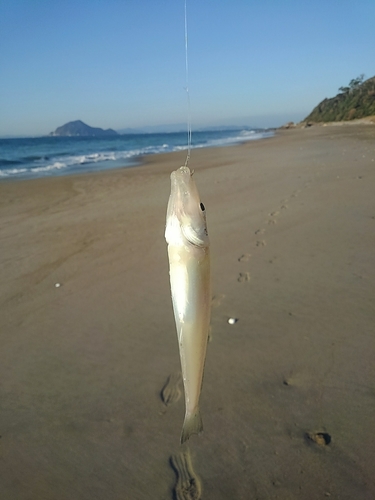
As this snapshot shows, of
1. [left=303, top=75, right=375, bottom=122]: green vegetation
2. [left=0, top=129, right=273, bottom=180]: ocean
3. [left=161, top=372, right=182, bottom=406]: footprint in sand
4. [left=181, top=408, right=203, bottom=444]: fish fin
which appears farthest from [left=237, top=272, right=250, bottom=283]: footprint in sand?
[left=303, top=75, right=375, bottom=122]: green vegetation

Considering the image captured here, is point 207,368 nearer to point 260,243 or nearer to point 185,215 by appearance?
point 185,215

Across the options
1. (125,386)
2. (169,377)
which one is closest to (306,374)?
(169,377)

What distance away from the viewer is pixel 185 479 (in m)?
2.34

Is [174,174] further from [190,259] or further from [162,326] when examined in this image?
[162,326]

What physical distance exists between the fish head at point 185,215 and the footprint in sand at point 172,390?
6.28 feet

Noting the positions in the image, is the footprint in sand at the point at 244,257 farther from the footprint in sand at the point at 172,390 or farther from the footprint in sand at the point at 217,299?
the footprint in sand at the point at 172,390

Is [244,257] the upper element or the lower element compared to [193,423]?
lower

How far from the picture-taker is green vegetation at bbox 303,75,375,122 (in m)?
63.8

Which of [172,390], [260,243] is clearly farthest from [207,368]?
[260,243]

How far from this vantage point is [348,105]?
70812mm

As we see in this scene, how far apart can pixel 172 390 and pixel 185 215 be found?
2050 mm

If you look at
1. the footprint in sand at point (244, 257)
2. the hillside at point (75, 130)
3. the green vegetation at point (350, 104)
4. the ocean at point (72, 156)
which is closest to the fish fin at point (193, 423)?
the footprint in sand at point (244, 257)

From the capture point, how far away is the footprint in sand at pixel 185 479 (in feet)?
7.36

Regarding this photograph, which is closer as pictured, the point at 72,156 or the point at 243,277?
the point at 243,277
